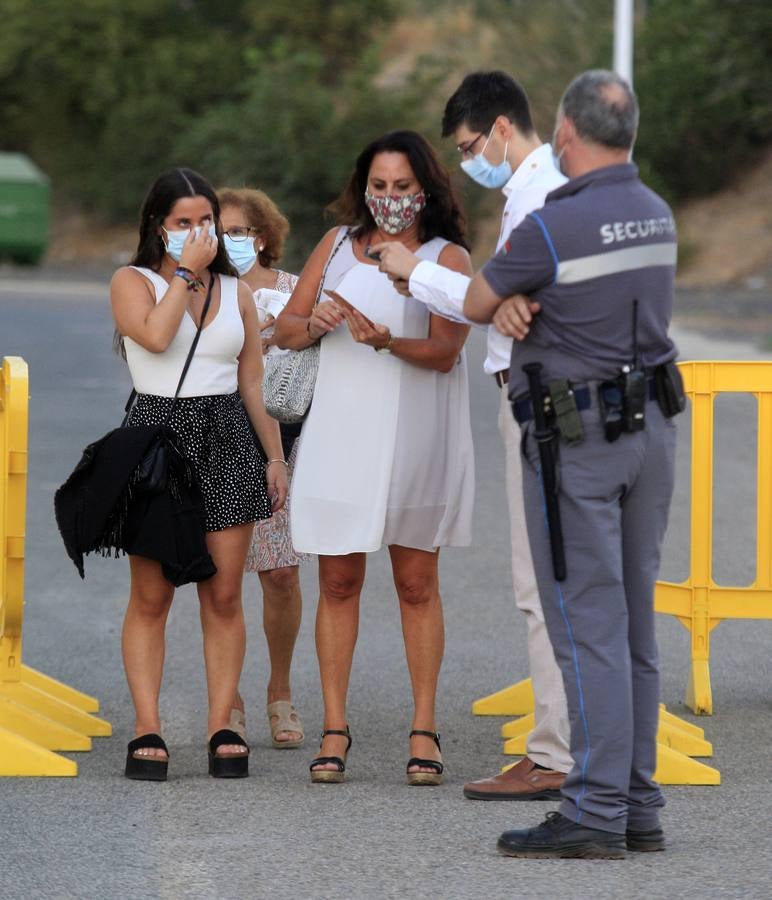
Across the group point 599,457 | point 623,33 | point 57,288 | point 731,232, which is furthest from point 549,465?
point 731,232

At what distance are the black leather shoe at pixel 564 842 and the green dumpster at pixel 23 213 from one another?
4956 cm

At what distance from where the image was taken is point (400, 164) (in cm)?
583

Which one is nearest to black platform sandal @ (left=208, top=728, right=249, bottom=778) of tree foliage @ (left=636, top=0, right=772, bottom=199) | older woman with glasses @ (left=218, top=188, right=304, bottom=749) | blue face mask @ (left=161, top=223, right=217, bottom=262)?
older woman with glasses @ (left=218, top=188, right=304, bottom=749)

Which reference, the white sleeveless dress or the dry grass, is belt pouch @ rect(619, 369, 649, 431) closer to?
the white sleeveless dress

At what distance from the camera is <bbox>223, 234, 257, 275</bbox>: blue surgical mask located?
6.78 m

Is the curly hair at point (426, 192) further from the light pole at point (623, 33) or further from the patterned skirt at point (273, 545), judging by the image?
the light pole at point (623, 33)

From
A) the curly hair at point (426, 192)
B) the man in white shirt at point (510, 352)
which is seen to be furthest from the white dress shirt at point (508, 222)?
the curly hair at point (426, 192)

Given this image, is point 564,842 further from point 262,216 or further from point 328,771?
point 262,216

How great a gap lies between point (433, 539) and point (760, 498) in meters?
1.81

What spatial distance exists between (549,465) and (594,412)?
0.58 ft

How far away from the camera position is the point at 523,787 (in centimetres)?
564

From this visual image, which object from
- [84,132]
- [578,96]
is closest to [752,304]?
[578,96]

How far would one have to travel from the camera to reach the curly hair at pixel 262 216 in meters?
6.84

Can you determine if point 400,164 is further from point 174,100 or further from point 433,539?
point 174,100
